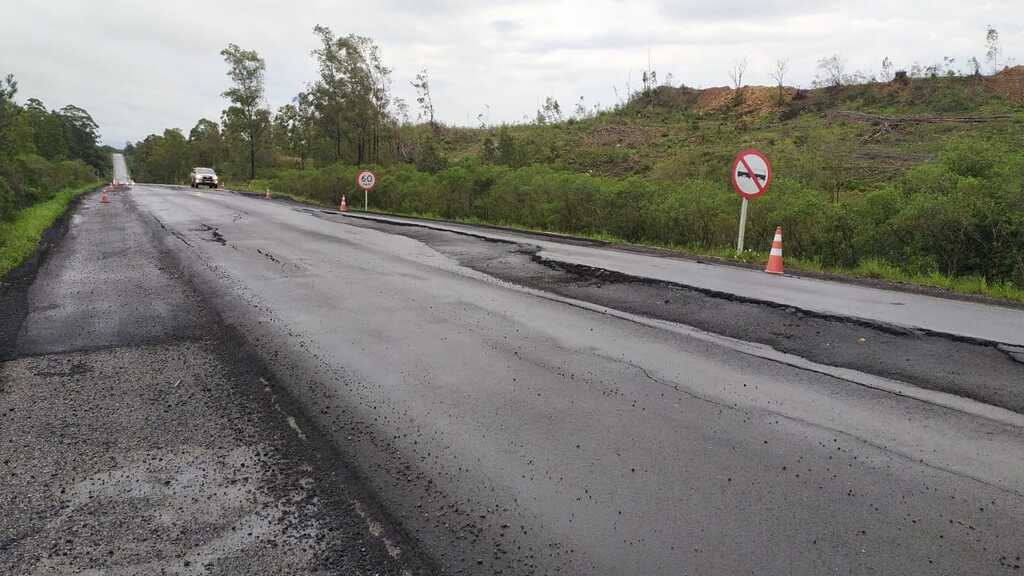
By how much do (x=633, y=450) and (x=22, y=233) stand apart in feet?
56.0

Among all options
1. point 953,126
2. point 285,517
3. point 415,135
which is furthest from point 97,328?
point 415,135

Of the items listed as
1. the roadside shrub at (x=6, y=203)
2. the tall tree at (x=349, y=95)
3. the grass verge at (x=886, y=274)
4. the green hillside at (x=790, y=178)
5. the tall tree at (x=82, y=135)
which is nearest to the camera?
the grass verge at (x=886, y=274)

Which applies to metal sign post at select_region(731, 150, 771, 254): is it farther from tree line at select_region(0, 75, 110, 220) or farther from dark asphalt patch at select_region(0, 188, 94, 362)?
tree line at select_region(0, 75, 110, 220)

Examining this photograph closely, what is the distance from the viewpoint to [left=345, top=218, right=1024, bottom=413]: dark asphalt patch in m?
5.16

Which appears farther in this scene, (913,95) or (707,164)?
(913,95)

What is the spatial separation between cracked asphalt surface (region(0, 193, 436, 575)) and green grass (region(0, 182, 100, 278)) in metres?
5.96

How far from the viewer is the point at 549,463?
3.64 metres

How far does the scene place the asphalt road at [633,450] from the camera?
2.82 m

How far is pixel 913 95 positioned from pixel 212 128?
83744 mm

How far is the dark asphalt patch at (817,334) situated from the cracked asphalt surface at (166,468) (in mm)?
4405

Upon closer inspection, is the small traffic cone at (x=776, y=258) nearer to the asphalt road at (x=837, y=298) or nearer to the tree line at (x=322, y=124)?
the asphalt road at (x=837, y=298)

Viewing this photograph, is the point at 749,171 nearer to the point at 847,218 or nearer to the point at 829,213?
the point at 829,213

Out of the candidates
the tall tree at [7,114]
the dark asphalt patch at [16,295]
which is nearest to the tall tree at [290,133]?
the tall tree at [7,114]

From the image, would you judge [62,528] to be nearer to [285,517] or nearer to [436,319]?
[285,517]
